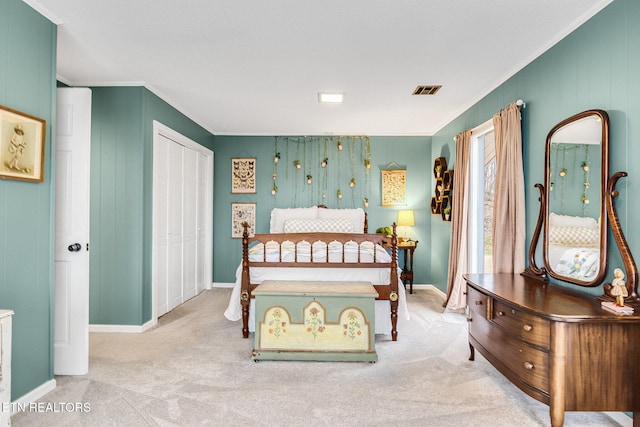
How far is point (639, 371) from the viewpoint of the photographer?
1.82m

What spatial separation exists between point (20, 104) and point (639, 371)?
3826 mm

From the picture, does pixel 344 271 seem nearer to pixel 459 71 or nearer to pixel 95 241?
pixel 459 71

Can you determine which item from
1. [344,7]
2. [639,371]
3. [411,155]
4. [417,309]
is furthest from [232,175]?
[639,371]

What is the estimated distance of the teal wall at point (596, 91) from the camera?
2062 mm

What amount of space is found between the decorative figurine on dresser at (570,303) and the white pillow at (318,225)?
9.12ft

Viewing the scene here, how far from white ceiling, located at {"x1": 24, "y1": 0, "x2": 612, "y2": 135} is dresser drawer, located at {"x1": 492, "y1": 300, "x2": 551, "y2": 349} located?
1930mm

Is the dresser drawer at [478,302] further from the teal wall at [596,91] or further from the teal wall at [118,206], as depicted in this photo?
the teal wall at [118,206]

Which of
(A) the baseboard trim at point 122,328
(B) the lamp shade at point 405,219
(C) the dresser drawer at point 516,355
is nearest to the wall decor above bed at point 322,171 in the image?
(B) the lamp shade at point 405,219

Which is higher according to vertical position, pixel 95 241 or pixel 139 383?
pixel 95 241

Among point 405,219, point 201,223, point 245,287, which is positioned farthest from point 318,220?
point 245,287

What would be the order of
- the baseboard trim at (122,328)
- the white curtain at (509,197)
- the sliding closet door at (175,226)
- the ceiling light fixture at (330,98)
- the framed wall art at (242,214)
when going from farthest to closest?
the framed wall art at (242,214) < the sliding closet door at (175,226) < the ceiling light fixture at (330,98) < the baseboard trim at (122,328) < the white curtain at (509,197)

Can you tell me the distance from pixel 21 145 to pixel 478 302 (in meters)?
3.20

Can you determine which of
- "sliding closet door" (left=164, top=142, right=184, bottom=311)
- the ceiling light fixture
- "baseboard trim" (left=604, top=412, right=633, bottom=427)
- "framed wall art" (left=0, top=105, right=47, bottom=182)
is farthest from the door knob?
"baseboard trim" (left=604, top=412, right=633, bottom=427)

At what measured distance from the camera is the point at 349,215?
5633mm
